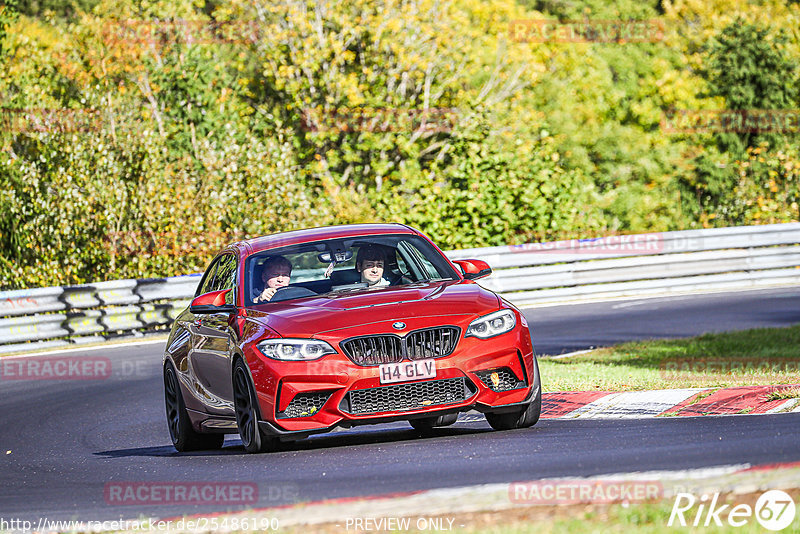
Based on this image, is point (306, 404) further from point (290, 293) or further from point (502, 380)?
point (502, 380)

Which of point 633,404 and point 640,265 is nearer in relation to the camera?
point 633,404

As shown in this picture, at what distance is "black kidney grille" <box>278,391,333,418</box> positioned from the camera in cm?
838

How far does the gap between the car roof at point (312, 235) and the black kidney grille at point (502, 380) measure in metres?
1.83

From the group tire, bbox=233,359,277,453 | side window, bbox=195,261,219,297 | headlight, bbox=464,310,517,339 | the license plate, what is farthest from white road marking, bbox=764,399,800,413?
side window, bbox=195,261,219,297

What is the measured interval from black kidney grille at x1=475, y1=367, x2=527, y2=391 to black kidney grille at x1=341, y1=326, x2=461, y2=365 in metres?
0.33

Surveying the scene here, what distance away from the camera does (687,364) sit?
13609 mm

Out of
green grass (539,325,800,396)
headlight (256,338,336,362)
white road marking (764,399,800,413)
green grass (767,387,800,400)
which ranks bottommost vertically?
green grass (539,325,800,396)

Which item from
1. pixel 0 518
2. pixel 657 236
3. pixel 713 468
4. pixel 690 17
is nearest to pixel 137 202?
pixel 657 236

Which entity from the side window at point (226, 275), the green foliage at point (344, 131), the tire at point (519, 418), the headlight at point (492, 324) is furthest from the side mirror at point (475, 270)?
the green foliage at point (344, 131)

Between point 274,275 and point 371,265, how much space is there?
0.71m

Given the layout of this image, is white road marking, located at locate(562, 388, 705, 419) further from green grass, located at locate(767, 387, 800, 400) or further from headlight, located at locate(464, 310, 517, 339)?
headlight, located at locate(464, 310, 517, 339)

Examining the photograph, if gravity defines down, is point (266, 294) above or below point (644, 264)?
above

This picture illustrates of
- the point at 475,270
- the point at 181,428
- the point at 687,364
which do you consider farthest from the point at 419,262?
the point at 687,364

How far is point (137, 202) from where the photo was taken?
83.0 feet
